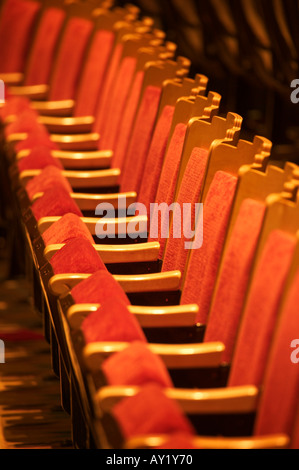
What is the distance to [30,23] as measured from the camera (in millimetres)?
1352

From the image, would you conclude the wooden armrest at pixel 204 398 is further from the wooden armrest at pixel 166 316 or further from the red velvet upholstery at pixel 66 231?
the red velvet upholstery at pixel 66 231

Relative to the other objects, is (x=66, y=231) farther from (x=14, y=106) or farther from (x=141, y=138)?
(x=14, y=106)

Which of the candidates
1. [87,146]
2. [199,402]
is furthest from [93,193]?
[199,402]

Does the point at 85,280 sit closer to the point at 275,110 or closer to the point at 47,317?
the point at 47,317

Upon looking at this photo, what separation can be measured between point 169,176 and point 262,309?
0.88 feet

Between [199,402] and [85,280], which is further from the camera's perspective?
[85,280]

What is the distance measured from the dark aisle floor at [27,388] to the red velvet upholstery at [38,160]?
0.19m

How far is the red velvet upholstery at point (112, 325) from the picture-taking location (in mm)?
508

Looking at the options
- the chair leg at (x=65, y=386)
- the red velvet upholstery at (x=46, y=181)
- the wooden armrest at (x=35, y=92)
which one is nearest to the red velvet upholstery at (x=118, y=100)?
the red velvet upholstery at (x=46, y=181)

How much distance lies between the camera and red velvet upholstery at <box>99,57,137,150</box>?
0.96 m

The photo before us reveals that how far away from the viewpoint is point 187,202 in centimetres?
66

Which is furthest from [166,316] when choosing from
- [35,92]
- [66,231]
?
[35,92]
